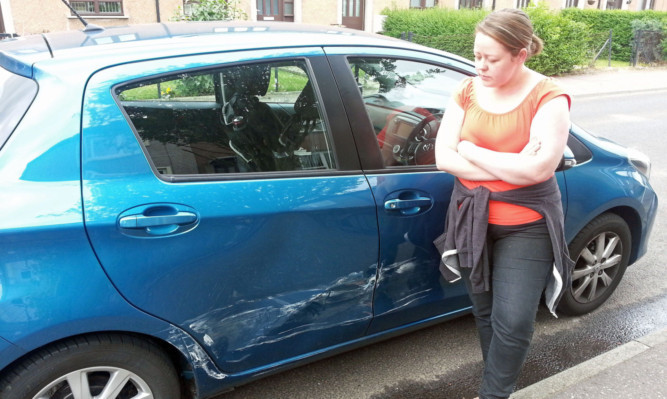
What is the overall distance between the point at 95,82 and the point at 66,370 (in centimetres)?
98

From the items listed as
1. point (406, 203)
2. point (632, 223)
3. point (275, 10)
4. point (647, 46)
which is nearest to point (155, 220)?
point (406, 203)

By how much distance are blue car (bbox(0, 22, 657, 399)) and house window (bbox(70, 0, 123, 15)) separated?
1417 cm

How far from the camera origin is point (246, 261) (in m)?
2.13

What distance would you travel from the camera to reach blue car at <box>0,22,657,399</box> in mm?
1847

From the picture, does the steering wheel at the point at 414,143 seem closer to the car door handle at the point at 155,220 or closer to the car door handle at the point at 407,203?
the car door handle at the point at 407,203

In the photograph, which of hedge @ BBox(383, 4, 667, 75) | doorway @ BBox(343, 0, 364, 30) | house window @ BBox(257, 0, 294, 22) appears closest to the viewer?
hedge @ BBox(383, 4, 667, 75)

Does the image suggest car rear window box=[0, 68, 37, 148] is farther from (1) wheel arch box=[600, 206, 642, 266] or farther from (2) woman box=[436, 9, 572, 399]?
(1) wheel arch box=[600, 206, 642, 266]

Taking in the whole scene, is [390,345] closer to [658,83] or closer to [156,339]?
[156,339]

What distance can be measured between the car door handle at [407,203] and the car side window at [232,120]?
293 mm

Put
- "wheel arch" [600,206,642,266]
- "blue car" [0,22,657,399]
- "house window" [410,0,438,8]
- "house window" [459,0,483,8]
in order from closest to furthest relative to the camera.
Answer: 1. "blue car" [0,22,657,399]
2. "wheel arch" [600,206,642,266]
3. "house window" [410,0,438,8]
4. "house window" [459,0,483,8]

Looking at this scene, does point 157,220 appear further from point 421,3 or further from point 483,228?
point 421,3

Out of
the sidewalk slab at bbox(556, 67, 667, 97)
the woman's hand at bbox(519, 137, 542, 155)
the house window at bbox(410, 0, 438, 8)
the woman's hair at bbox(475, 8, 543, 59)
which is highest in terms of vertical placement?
the house window at bbox(410, 0, 438, 8)

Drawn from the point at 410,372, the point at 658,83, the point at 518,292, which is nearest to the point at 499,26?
the point at 518,292

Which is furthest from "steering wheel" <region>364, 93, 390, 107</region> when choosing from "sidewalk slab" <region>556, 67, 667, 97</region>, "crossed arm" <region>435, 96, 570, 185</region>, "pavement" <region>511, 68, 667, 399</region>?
"sidewalk slab" <region>556, 67, 667, 97</region>
